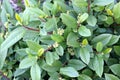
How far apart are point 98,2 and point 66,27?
0.16 metres

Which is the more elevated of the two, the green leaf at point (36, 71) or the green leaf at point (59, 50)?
the green leaf at point (59, 50)

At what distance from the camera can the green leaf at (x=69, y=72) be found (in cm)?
100

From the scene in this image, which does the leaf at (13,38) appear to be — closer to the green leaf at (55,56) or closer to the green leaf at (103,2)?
the green leaf at (55,56)

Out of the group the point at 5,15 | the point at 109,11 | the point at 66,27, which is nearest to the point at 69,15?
the point at 66,27

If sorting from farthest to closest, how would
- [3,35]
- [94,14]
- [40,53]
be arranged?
[3,35] → [94,14] → [40,53]

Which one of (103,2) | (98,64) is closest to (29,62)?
(98,64)

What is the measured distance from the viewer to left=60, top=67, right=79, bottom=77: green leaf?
999 mm

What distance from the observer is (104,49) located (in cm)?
106

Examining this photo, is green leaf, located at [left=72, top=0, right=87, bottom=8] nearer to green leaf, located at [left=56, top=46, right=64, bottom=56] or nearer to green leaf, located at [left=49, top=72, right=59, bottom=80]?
green leaf, located at [left=56, top=46, right=64, bottom=56]

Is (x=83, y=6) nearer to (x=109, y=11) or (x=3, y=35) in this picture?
(x=109, y=11)

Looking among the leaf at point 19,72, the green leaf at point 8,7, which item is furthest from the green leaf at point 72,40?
the green leaf at point 8,7

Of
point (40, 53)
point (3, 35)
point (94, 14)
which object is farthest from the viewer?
point (3, 35)

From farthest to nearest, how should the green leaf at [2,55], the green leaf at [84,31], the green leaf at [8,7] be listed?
the green leaf at [8,7]
the green leaf at [2,55]
the green leaf at [84,31]

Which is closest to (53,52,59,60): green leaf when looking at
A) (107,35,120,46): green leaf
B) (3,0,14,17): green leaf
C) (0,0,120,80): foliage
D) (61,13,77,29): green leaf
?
(0,0,120,80): foliage
